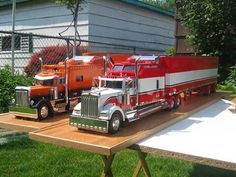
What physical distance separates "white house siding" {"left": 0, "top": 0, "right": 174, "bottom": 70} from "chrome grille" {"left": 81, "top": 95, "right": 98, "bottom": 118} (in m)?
9.27

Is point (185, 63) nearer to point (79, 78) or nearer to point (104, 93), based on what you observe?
point (79, 78)

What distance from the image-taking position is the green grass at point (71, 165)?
470cm

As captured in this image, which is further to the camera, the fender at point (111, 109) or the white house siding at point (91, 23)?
the white house siding at point (91, 23)

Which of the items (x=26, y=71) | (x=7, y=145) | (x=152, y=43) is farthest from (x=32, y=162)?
(x=152, y=43)

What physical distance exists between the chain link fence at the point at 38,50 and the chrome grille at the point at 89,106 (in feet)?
26.0

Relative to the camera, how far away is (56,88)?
12.0 feet

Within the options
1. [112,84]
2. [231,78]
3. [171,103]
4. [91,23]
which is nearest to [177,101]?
[171,103]

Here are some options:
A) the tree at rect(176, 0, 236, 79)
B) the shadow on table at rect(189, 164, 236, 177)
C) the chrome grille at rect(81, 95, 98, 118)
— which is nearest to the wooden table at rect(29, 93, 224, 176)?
the chrome grille at rect(81, 95, 98, 118)

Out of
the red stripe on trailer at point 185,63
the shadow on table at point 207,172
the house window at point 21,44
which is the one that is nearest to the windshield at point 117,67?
the red stripe on trailer at point 185,63

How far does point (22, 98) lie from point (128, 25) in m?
11.3

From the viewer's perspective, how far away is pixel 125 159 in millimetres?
5227

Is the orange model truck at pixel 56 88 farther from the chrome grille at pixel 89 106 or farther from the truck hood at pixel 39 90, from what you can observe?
the chrome grille at pixel 89 106

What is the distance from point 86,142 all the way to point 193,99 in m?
2.53

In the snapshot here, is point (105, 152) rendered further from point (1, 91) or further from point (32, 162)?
point (1, 91)
